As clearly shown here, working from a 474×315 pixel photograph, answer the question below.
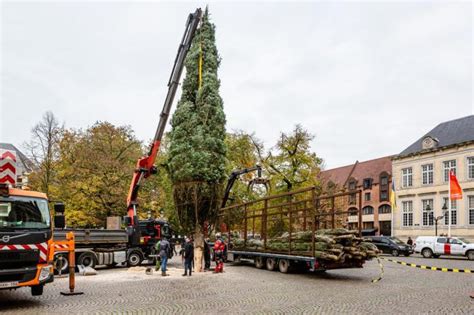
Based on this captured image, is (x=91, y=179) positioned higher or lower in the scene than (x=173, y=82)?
lower

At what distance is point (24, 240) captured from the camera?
1090cm

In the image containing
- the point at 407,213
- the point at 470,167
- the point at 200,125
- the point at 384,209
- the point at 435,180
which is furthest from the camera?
the point at 384,209

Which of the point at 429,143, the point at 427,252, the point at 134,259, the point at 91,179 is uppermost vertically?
the point at 429,143

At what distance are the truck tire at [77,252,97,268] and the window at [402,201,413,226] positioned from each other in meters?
43.7

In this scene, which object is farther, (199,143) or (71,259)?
(199,143)

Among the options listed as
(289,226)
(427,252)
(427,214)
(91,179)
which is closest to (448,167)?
(427,214)

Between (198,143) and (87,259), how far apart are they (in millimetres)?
7677

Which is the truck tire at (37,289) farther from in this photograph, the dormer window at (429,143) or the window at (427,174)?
the window at (427,174)

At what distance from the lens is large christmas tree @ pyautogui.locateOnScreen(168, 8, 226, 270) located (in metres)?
21.3

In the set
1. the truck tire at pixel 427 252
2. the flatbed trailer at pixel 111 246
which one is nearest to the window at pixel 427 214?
the truck tire at pixel 427 252

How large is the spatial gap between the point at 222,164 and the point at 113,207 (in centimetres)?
1615

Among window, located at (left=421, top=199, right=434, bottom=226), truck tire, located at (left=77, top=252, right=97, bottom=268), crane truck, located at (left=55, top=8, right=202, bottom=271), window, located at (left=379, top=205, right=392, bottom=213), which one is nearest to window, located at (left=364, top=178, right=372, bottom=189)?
window, located at (left=379, top=205, right=392, bottom=213)

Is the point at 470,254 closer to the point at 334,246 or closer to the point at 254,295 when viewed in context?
the point at 334,246

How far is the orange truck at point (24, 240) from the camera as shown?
35.0ft
